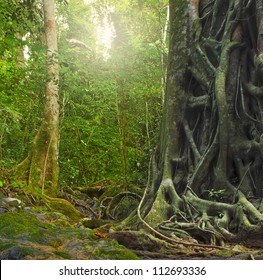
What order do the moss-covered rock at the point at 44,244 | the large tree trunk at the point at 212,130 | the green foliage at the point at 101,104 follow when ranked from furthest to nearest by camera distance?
the green foliage at the point at 101,104, the large tree trunk at the point at 212,130, the moss-covered rock at the point at 44,244

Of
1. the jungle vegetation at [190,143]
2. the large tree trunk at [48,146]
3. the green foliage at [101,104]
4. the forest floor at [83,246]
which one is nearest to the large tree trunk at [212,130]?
the jungle vegetation at [190,143]

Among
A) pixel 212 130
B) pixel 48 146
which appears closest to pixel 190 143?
pixel 212 130

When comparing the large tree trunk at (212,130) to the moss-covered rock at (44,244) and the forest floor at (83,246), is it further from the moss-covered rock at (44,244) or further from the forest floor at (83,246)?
the moss-covered rock at (44,244)

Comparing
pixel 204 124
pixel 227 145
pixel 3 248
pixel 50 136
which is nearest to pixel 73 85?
pixel 50 136

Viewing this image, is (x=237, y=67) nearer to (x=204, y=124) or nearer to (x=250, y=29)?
(x=250, y=29)

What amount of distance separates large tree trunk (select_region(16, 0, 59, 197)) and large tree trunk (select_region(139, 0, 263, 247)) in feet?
7.04

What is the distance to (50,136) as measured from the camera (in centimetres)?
664

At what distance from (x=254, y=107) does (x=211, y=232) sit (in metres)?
1.65

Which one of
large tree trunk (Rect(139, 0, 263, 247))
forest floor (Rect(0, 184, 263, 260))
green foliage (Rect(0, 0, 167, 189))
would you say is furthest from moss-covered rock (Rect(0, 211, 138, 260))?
green foliage (Rect(0, 0, 167, 189))

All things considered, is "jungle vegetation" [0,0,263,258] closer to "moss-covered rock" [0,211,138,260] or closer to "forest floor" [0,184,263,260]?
"forest floor" [0,184,263,260]

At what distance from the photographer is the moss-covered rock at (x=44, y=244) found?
2256mm

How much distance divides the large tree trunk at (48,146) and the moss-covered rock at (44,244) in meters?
2.69

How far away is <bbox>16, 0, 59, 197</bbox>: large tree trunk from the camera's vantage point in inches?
242

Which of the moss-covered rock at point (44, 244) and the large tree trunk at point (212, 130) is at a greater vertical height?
the large tree trunk at point (212, 130)
